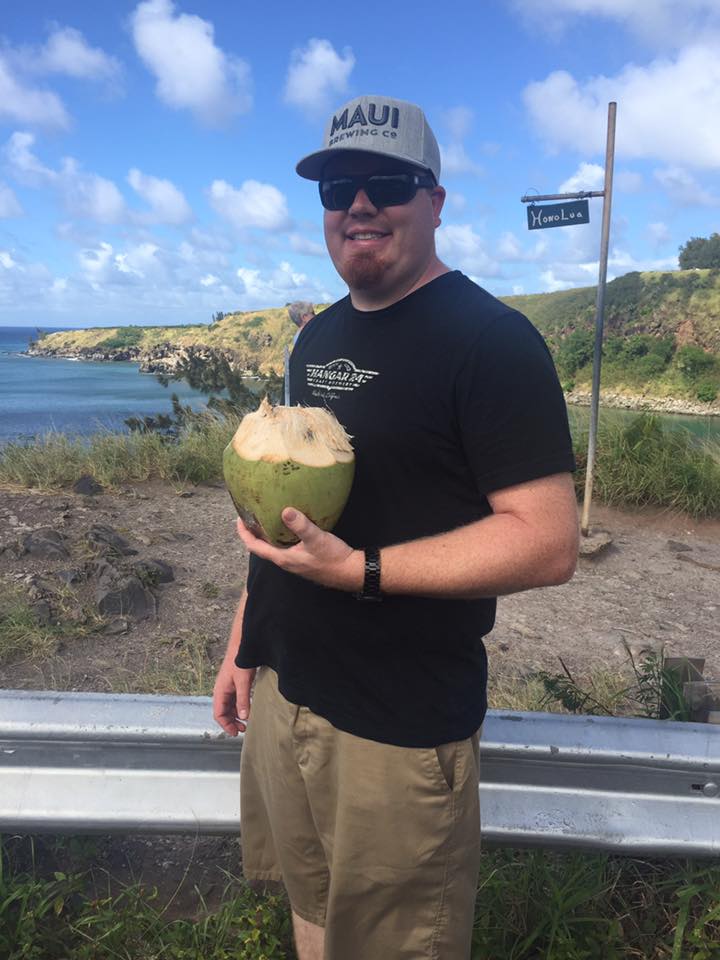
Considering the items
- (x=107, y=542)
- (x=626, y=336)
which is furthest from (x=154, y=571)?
(x=626, y=336)

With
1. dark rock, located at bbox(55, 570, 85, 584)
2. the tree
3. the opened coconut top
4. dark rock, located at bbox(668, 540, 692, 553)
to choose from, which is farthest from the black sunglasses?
the tree

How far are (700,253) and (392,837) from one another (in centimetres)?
5316

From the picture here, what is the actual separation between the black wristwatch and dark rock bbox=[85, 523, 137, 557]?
4587 millimetres

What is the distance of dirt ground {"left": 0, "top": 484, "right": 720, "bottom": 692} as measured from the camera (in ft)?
13.3

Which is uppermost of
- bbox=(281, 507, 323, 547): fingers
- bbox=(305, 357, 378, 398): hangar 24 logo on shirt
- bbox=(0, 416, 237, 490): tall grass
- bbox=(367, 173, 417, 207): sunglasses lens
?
bbox=(367, 173, 417, 207): sunglasses lens

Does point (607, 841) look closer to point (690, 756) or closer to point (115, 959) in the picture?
point (690, 756)

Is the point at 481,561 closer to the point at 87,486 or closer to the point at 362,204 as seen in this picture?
the point at 362,204

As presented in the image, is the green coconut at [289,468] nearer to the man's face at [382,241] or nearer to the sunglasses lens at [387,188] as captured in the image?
the man's face at [382,241]

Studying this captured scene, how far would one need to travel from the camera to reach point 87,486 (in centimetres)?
754

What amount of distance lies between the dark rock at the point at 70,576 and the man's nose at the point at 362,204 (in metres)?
4.11

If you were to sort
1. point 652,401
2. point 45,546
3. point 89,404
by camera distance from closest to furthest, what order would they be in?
point 45,546, point 89,404, point 652,401

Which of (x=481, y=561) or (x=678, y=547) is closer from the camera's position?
(x=481, y=561)

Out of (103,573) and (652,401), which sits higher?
(652,401)

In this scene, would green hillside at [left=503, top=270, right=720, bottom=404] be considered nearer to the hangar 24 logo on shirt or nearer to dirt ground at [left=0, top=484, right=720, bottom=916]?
dirt ground at [left=0, top=484, right=720, bottom=916]
